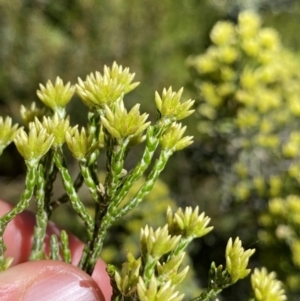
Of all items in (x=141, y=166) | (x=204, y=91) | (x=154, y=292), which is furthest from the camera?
(x=204, y=91)

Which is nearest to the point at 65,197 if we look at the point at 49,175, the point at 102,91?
the point at 49,175

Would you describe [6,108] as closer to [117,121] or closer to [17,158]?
[17,158]

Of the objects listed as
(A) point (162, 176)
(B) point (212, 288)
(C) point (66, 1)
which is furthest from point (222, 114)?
(C) point (66, 1)

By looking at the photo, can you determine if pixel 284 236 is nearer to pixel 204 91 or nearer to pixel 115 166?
pixel 204 91

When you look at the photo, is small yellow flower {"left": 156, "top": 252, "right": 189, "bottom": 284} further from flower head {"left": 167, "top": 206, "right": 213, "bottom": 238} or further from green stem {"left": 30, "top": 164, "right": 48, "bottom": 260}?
green stem {"left": 30, "top": 164, "right": 48, "bottom": 260}

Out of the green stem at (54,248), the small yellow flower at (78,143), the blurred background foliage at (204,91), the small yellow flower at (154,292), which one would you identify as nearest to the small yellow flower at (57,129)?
the small yellow flower at (78,143)

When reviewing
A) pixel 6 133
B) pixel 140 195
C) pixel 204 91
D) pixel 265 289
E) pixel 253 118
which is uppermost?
pixel 204 91

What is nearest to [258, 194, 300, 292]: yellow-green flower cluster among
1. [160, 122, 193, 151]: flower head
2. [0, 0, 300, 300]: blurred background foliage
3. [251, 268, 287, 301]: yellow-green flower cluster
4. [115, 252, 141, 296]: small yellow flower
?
[0, 0, 300, 300]: blurred background foliage
